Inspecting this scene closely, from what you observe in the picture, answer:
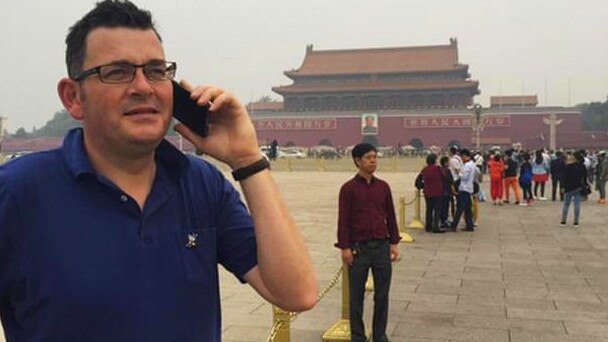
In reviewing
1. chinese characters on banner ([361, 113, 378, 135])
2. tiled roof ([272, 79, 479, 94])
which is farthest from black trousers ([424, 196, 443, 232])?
tiled roof ([272, 79, 479, 94])

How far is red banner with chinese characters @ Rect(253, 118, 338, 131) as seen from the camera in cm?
5291

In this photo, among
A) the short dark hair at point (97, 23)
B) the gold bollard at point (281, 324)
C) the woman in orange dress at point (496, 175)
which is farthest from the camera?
the woman in orange dress at point (496, 175)

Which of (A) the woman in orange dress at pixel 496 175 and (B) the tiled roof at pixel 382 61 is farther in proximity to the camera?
(B) the tiled roof at pixel 382 61

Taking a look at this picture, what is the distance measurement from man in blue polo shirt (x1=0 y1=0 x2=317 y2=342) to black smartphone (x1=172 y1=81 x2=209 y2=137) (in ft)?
0.06

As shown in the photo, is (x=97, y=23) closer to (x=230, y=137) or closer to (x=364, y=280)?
(x=230, y=137)

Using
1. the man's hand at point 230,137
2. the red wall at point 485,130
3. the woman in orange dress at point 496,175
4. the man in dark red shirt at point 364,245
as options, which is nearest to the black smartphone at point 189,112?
the man's hand at point 230,137

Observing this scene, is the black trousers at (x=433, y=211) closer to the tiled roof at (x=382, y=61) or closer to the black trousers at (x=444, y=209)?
the black trousers at (x=444, y=209)

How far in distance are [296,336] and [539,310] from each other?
2.08 m

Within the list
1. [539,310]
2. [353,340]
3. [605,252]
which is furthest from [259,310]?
[605,252]

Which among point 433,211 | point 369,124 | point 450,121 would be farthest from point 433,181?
point 369,124

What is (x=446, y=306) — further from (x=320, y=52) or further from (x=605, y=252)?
(x=320, y=52)

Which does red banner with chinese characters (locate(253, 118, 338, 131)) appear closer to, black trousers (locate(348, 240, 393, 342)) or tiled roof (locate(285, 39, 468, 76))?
tiled roof (locate(285, 39, 468, 76))

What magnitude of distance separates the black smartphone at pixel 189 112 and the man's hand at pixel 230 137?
1 cm

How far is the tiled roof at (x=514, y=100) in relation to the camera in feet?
180
